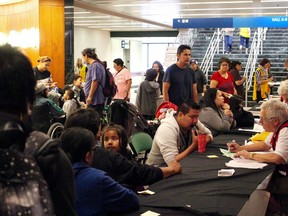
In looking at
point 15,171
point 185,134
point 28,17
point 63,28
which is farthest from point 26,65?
point 28,17

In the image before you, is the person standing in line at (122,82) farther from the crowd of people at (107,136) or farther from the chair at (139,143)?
the chair at (139,143)

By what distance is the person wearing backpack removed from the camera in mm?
1109

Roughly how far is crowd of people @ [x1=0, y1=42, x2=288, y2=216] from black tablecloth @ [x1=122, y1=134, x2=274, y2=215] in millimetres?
130

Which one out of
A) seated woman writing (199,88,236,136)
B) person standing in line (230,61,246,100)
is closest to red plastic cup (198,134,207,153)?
seated woman writing (199,88,236,136)

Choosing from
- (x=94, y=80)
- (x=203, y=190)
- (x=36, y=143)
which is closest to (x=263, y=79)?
(x=94, y=80)

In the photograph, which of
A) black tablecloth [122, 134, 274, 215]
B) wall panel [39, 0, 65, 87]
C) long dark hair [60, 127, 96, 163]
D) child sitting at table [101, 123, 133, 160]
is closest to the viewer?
long dark hair [60, 127, 96, 163]

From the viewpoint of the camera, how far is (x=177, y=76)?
20.2 ft

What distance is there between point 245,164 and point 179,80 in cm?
271

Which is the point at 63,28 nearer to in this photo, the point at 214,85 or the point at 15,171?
the point at 214,85

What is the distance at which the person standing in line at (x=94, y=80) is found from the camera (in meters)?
6.91

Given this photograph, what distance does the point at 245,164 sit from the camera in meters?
3.59

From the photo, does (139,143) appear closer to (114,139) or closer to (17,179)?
(114,139)

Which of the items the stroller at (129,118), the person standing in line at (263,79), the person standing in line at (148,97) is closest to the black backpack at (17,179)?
the stroller at (129,118)

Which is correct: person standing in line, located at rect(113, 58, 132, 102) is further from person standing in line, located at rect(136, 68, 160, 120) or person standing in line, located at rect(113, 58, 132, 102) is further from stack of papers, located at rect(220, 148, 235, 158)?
stack of papers, located at rect(220, 148, 235, 158)
